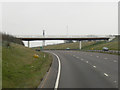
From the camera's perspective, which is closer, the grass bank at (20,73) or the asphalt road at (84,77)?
the asphalt road at (84,77)

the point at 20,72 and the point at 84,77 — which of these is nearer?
the point at 84,77

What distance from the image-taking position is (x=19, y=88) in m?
12.1

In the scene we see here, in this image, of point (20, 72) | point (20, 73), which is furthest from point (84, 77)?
point (20, 72)

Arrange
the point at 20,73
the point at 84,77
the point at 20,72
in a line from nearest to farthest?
the point at 84,77 < the point at 20,73 < the point at 20,72

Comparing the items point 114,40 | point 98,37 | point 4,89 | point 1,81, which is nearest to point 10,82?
point 1,81

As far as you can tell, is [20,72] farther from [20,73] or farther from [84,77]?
[84,77]

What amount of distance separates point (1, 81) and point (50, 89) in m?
4.00

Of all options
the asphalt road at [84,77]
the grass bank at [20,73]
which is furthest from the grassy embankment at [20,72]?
the asphalt road at [84,77]

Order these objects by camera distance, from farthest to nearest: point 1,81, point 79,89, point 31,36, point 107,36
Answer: point 107,36
point 31,36
point 1,81
point 79,89

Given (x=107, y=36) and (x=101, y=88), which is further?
(x=107, y=36)

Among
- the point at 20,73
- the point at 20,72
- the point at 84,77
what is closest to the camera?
the point at 84,77

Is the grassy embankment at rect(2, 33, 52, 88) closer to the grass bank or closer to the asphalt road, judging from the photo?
the grass bank

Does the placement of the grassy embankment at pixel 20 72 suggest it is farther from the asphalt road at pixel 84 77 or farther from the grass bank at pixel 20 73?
the asphalt road at pixel 84 77

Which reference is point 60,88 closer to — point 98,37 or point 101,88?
point 101,88
